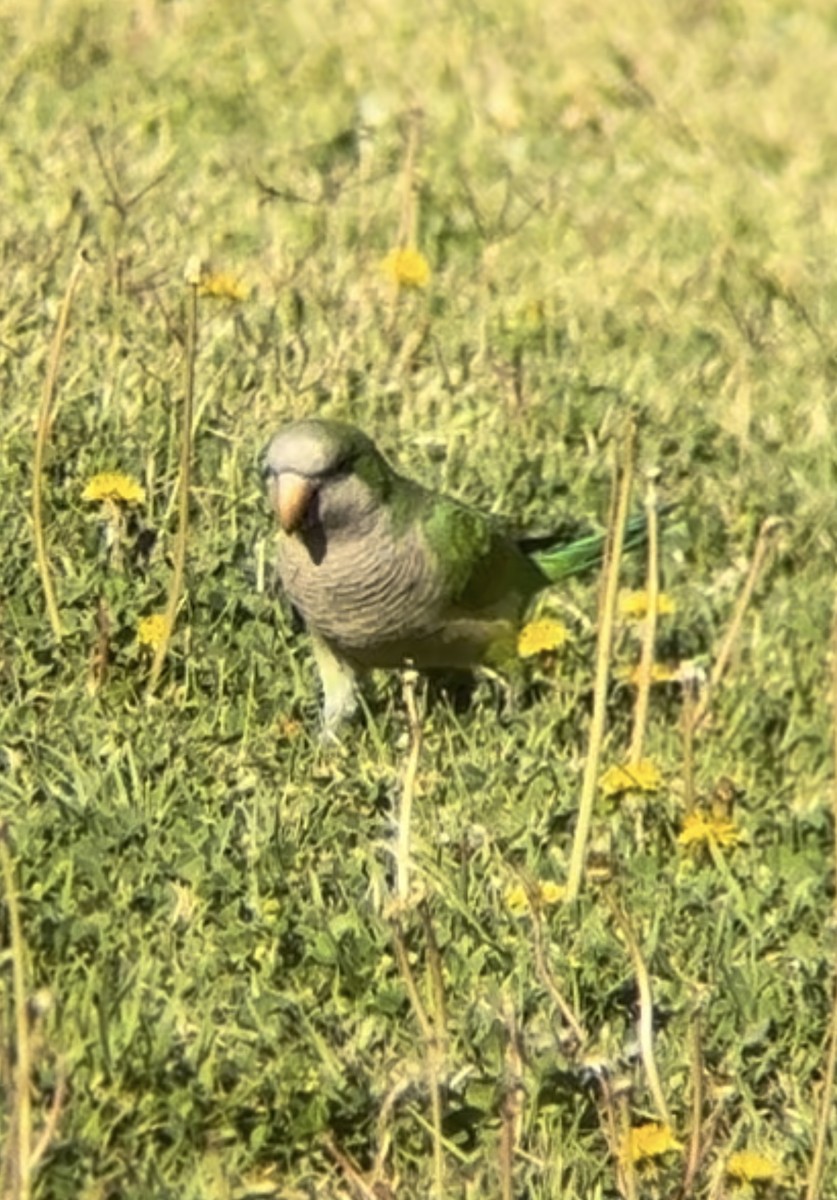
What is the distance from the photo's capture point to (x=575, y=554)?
4.59m

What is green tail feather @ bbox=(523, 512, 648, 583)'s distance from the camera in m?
4.54

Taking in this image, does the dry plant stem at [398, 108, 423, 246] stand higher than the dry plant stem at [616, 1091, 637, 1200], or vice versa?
the dry plant stem at [398, 108, 423, 246]

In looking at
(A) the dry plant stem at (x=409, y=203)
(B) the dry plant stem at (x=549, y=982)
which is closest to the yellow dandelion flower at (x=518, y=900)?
(B) the dry plant stem at (x=549, y=982)

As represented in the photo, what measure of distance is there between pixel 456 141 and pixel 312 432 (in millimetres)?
2468

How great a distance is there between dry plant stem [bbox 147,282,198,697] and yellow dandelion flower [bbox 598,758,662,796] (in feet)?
2.38

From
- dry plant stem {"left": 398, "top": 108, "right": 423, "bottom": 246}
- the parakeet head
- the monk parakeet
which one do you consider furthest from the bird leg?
dry plant stem {"left": 398, "top": 108, "right": 423, "bottom": 246}

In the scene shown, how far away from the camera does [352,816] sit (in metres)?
3.63

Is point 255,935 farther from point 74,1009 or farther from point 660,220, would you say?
point 660,220

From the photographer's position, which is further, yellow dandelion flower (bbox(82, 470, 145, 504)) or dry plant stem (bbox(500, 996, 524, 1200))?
yellow dandelion flower (bbox(82, 470, 145, 504))

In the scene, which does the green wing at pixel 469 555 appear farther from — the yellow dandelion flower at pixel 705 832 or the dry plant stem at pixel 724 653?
the yellow dandelion flower at pixel 705 832

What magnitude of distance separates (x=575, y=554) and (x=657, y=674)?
38 cm

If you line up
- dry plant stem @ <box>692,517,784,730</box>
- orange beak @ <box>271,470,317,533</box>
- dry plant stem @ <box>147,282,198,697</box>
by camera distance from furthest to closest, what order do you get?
dry plant stem @ <box>692,517,784,730</box>
orange beak @ <box>271,470,317,533</box>
dry plant stem @ <box>147,282,198,697</box>

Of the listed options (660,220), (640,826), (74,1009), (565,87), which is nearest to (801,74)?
(565,87)

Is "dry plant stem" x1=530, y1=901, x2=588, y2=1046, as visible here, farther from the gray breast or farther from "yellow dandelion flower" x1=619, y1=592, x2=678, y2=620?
"yellow dandelion flower" x1=619, y1=592, x2=678, y2=620
